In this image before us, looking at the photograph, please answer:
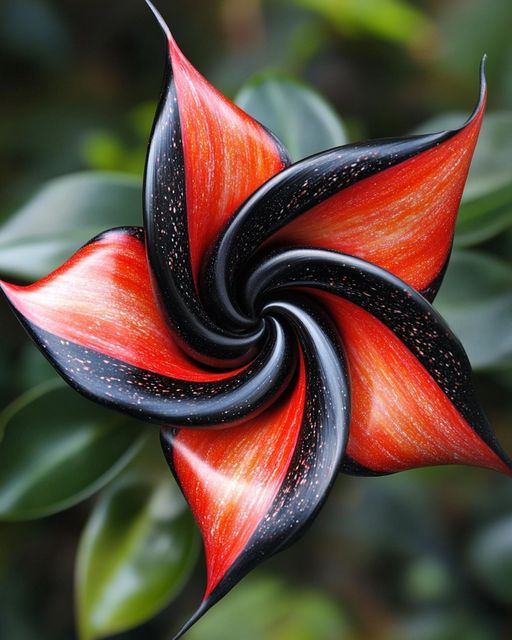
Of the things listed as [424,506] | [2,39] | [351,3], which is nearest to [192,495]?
[424,506]

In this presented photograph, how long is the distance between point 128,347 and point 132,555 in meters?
0.31

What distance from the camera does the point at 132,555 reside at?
25.1 inches

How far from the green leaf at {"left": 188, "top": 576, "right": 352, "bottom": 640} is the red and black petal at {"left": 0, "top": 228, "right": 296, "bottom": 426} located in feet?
1.62

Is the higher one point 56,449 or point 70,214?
point 70,214

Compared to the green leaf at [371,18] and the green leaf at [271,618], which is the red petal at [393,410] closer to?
the green leaf at [271,618]

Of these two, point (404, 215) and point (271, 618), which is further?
point (271, 618)

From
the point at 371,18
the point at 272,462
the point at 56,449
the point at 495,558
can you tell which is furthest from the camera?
the point at 371,18

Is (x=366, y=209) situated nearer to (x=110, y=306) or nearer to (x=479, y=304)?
(x=110, y=306)

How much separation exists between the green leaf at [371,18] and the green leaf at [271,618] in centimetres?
70

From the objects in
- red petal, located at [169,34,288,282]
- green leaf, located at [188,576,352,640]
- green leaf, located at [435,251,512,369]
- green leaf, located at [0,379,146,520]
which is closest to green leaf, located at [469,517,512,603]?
green leaf, located at [188,576,352,640]

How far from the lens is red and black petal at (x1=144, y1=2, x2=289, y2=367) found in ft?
1.23

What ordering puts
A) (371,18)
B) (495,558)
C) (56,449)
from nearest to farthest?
(56,449) < (495,558) < (371,18)

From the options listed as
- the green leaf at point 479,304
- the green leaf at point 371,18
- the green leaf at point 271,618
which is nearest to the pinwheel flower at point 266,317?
the green leaf at point 479,304

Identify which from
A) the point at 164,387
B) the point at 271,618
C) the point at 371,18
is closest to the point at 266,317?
the point at 164,387
